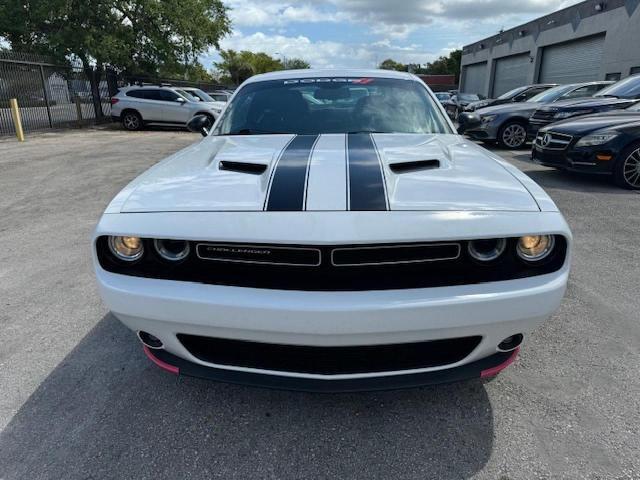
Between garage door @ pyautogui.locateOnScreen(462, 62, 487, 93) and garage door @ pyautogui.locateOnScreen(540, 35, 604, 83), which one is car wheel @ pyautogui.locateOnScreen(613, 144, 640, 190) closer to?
garage door @ pyautogui.locateOnScreen(540, 35, 604, 83)

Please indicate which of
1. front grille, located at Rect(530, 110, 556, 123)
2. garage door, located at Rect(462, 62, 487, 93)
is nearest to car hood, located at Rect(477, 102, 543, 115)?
front grille, located at Rect(530, 110, 556, 123)

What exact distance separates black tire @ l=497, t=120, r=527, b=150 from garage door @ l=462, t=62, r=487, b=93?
103ft

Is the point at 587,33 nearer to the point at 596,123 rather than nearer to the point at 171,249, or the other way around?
the point at 596,123

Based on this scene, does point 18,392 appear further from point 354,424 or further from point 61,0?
point 61,0

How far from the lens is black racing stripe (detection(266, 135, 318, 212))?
172 centimetres

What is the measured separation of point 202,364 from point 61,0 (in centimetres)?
1820

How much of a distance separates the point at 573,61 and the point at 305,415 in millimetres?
28844

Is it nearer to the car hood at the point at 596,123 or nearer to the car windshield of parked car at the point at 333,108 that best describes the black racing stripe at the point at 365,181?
the car windshield of parked car at the point at 333,108

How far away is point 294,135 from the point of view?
9.20 ft

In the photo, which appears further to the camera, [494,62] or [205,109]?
[494,62]

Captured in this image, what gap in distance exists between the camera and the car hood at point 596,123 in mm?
6312

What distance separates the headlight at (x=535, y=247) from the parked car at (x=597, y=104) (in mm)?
7682

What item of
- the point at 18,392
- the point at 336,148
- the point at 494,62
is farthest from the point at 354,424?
the point at 494,62

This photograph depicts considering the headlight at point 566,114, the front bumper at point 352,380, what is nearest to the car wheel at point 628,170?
the headlight at point 566,114
